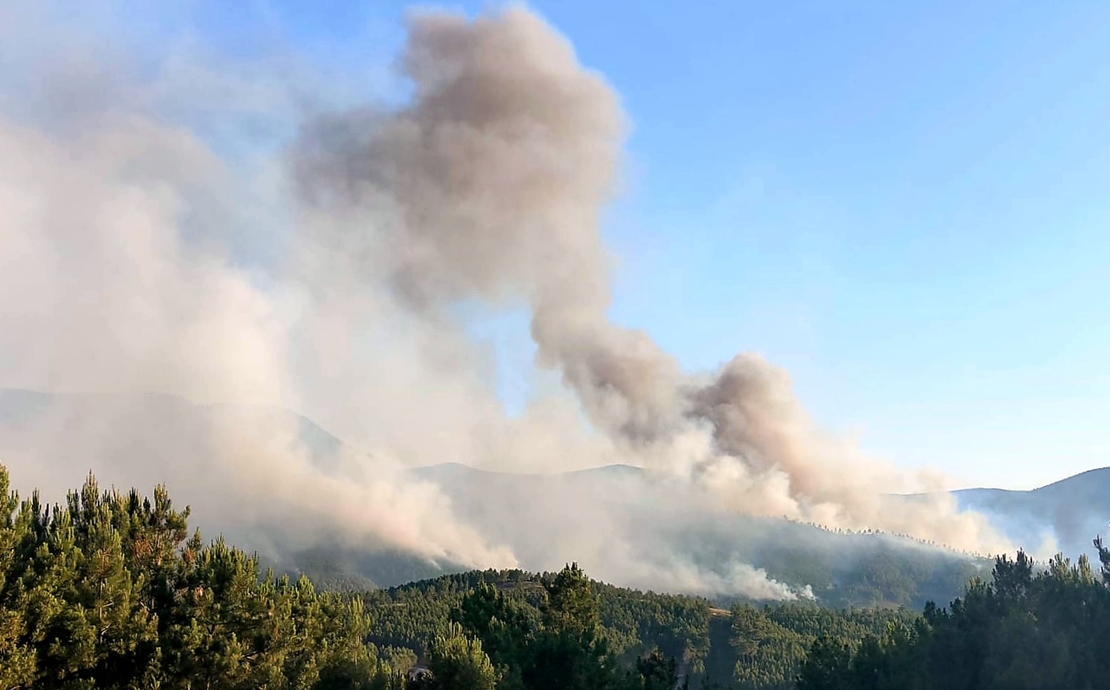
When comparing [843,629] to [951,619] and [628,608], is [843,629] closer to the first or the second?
[628,608]

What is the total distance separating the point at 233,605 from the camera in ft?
101

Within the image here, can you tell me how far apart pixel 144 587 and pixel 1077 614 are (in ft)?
163

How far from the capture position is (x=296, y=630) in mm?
33656

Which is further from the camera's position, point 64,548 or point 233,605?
point 233,605

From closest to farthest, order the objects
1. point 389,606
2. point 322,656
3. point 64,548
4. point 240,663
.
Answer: point 64,548 → point 240,663 → point 322,656 → point 389,606

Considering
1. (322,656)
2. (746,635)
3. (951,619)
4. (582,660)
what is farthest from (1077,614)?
(746,635)

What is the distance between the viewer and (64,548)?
90.1 ft

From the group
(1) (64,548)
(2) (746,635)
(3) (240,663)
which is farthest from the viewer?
(2) (746,635)

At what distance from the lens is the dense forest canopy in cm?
2664

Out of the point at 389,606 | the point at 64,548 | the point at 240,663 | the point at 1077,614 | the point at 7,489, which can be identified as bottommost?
the point at 1077,614

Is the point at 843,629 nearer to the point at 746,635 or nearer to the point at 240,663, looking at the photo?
the point at 746,635

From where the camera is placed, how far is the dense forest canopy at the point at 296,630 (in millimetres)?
26641

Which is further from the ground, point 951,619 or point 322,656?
point 322,656

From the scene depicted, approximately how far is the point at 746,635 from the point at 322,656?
536 ft
